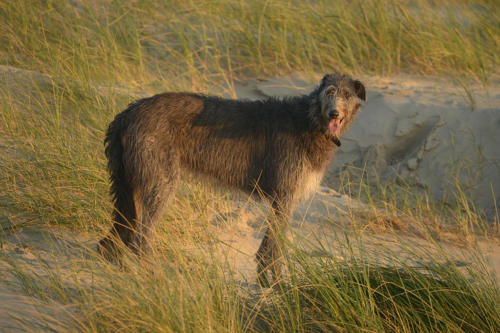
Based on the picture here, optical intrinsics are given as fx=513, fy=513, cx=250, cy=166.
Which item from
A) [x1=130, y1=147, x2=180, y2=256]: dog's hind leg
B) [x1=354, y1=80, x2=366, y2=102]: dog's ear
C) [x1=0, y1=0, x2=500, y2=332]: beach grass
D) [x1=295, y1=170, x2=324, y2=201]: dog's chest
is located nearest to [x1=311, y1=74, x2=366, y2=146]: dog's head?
[x1=354, y1=80, x2=366, y2=102]: dog's ear

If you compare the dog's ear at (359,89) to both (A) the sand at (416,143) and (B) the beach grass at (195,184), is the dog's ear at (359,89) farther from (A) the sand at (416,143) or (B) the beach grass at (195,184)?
(A) the sand at (416,143)

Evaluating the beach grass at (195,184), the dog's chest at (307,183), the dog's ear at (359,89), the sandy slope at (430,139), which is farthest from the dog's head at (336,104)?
the sandy slope at (430,139)

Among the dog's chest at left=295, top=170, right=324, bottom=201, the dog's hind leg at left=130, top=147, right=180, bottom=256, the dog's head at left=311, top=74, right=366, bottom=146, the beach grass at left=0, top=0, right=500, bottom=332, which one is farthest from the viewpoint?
the dog's chest at left=295, top=170, right=324, bottom=201

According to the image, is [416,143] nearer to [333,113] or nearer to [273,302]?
[333,113]

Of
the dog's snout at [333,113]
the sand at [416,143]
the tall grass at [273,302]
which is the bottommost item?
the sand at [416,143]

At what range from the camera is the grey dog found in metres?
4.31

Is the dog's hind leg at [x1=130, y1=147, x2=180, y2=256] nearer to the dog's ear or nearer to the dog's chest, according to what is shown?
the dog's chest

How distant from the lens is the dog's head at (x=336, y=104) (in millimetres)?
4410

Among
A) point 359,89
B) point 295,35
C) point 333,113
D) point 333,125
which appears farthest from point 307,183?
point 295,35

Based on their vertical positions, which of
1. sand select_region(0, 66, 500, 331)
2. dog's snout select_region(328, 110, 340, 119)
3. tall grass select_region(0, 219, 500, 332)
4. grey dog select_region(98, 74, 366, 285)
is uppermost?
dog's snout select_region(328, 110, 340, 119)

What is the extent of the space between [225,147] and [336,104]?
1035 millimetres

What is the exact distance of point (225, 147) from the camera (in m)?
4.54

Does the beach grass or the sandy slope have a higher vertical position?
the beach grass

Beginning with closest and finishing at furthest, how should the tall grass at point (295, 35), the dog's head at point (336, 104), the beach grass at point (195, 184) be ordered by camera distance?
the beach grass at point (195, 184)
the dog's head at point (336, 104)
the tall grass at point (295, 35)
